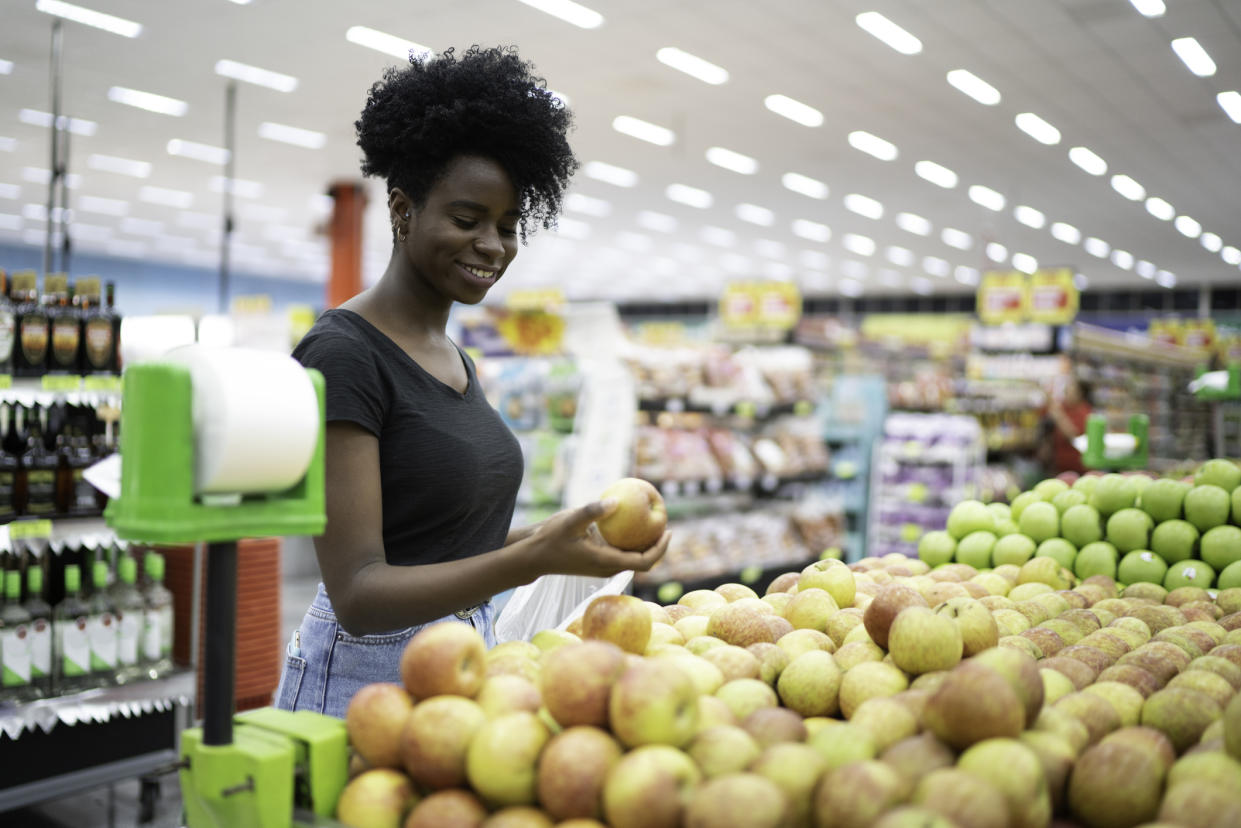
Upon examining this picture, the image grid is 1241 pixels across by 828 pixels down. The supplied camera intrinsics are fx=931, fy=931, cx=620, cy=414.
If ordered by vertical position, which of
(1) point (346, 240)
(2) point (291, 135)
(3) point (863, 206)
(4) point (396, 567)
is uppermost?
(3) point (863, 206)

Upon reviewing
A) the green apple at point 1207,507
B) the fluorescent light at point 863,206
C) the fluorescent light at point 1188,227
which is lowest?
the green apple at point 1207,507

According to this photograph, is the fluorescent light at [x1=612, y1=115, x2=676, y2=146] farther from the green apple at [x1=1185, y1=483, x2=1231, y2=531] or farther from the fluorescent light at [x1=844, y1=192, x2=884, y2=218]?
the green apple at [x1=1185, y1=483, x2=1231, y2=531]

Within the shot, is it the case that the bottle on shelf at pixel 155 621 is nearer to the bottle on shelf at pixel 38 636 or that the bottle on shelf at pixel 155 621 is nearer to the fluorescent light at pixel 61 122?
the bottle on shelf at pixel 38 636

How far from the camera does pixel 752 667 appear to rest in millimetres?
1369

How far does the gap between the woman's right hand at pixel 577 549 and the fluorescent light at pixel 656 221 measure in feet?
47.7

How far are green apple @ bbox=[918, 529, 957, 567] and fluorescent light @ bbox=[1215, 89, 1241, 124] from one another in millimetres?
8155

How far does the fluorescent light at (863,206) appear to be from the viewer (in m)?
13.7

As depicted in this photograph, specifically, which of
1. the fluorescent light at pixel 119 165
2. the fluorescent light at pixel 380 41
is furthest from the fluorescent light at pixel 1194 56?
the fluorescent light at pixel 119 165

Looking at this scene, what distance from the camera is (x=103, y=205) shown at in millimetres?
15750

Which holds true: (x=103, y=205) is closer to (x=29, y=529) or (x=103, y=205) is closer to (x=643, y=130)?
(x=643, y=130)

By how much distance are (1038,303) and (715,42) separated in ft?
24.1

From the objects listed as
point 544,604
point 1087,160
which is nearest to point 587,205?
point 1087,160

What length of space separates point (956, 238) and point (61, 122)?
13723 millimetres

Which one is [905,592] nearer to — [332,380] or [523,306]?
[332,380]
